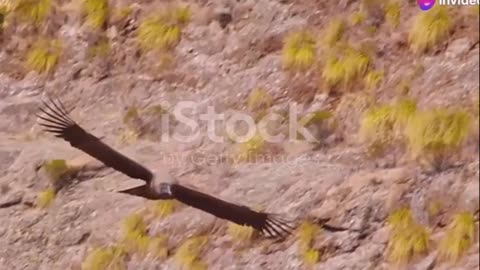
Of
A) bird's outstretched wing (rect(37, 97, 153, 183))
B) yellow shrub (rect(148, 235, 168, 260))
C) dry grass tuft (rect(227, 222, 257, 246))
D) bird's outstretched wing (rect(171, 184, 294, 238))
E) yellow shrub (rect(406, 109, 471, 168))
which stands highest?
yellow shrub (rect(406, 109, 471, 168))

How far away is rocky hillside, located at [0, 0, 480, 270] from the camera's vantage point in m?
1.46

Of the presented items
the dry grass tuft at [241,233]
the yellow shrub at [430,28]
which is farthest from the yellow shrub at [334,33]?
the dry grass tuft at [241,233]

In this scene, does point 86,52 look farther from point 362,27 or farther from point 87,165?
point 362,27

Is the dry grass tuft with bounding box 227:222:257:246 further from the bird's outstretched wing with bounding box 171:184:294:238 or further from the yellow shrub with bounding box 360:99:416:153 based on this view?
the yellow shrub with bounding box 360:99:416:153

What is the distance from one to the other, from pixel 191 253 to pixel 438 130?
49 cm

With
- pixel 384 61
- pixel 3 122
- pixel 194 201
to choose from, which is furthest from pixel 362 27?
pixel 3 122

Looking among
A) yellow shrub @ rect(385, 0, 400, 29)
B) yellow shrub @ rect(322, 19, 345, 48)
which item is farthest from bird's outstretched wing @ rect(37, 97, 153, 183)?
yellow shrub @ rect(385, 0, 400, 29)

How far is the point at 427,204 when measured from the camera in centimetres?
A: 146

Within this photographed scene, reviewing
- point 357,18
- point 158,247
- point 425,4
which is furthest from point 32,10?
point 425,4

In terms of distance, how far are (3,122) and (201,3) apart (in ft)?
1.42

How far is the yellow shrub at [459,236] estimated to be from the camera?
1437 mm

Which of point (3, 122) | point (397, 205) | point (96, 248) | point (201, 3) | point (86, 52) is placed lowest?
point (96, 248)

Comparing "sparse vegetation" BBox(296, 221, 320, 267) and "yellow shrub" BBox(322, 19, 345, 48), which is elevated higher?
"yellow shrub" BBox(322, 19, 345, 48)

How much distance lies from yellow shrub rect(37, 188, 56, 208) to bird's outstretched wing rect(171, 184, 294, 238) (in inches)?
9.0
